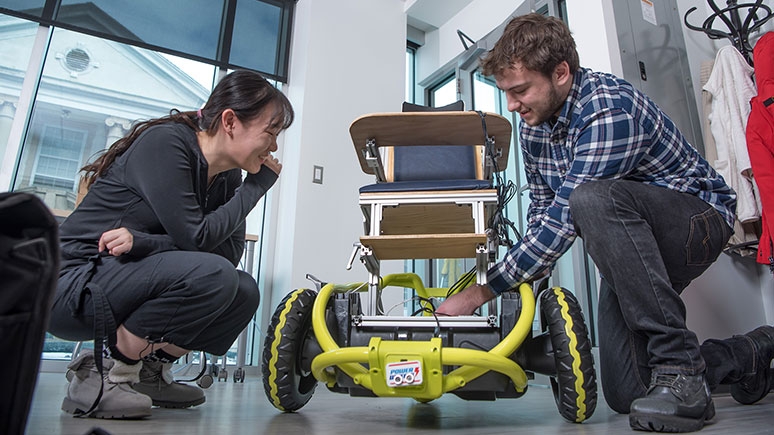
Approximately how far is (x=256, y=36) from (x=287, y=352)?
3.15 m

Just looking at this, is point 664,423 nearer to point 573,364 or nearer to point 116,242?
point 573,364

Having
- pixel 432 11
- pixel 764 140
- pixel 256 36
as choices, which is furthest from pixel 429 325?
pixel 432 11

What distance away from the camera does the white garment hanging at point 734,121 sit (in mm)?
1963

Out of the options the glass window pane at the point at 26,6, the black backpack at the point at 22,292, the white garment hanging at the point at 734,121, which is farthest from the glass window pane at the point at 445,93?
the black backpack at the point at 22,292

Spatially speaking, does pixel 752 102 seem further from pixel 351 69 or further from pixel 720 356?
pixel 351 69

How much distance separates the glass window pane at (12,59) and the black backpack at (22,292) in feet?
10.6

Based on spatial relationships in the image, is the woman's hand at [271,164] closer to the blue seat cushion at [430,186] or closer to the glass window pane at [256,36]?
the blue seat cushion at [430,186]

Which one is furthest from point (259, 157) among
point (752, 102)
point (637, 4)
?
point (637, 4)

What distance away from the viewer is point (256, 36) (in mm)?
3762

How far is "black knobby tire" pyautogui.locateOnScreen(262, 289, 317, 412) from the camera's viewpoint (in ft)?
3.75

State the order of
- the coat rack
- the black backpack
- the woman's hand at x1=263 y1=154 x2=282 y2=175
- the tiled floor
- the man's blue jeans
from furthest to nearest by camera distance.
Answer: the coat rack
the woman's hand at x1=263 y1=154 x2=282 y2=175
the man's blue jeans
the tiled floor
the black backpack

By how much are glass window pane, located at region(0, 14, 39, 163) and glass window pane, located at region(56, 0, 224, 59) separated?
0.21m

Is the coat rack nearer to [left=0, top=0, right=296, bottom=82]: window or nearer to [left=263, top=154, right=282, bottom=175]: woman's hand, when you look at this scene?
[left=263, top=154, right=282, bottom=175]: woman's hand

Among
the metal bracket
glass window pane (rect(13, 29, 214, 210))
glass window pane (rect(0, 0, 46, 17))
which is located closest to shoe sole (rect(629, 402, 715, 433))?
the metal bracket
